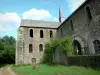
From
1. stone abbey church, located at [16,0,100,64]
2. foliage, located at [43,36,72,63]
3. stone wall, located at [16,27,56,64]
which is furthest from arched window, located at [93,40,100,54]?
stone wall, located at [16,27,56,64]

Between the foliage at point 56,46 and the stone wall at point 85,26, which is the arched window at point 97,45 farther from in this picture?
the foliage at point 56,46

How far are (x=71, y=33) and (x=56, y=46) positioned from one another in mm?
3798

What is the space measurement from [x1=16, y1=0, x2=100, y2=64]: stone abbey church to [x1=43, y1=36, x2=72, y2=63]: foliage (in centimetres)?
126

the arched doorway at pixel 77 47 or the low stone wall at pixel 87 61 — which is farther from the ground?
the arched doorway at pixel 77 47

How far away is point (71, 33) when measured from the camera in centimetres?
1842

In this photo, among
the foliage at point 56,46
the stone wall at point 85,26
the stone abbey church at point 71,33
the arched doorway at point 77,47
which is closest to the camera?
the stone wall at point 85,26

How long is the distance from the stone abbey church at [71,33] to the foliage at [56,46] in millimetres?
1259

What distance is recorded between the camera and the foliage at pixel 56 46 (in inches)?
652

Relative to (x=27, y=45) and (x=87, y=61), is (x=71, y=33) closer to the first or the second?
(x=87, y=61)

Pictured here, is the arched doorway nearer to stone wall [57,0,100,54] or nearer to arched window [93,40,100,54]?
stone wall [57,0,100,54]

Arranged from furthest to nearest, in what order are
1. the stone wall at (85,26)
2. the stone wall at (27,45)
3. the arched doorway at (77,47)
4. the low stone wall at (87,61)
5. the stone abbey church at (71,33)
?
the stone wall at (27,45), the arched doorway at (77,47), the stone abbey church at (71,33), the stone wall at (85,26), the low stone wall at (87,61)

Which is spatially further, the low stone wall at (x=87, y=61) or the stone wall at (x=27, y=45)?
the stone wall at (x=27, y=45)

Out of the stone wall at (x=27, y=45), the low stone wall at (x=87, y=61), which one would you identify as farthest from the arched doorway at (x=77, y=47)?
the stone wall at (x=27, y=45)

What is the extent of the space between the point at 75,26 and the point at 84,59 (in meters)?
7.03
